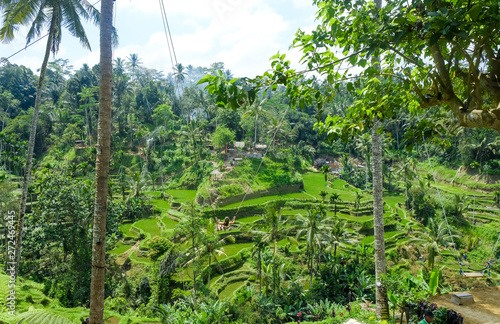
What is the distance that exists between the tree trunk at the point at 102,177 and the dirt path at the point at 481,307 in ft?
25.7

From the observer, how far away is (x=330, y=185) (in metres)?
35.8

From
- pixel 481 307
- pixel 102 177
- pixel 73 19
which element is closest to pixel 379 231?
pixel 481 307

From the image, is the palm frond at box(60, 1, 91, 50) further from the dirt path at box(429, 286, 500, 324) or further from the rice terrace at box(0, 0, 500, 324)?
the dirt path at box(429, 286, 500, 324)

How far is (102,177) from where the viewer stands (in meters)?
3.72

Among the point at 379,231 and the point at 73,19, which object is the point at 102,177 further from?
the point at 73,19

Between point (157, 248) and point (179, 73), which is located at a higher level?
point (179, 73)

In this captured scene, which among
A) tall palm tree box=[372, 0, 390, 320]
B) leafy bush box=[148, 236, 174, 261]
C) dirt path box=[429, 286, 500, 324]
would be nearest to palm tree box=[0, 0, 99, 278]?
leafy bush box=[148, 236, 174, 261]

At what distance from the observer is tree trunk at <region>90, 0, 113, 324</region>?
11.8 feet

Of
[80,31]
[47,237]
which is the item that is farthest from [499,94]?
[47,237]

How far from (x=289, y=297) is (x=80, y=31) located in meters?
14.5

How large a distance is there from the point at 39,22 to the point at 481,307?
51.7ft

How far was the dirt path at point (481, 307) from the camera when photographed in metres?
6.89

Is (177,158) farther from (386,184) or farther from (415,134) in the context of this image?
(415,134)

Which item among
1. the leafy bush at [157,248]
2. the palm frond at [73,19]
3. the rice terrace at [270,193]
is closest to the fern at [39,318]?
the rice terrace at [270,193]
